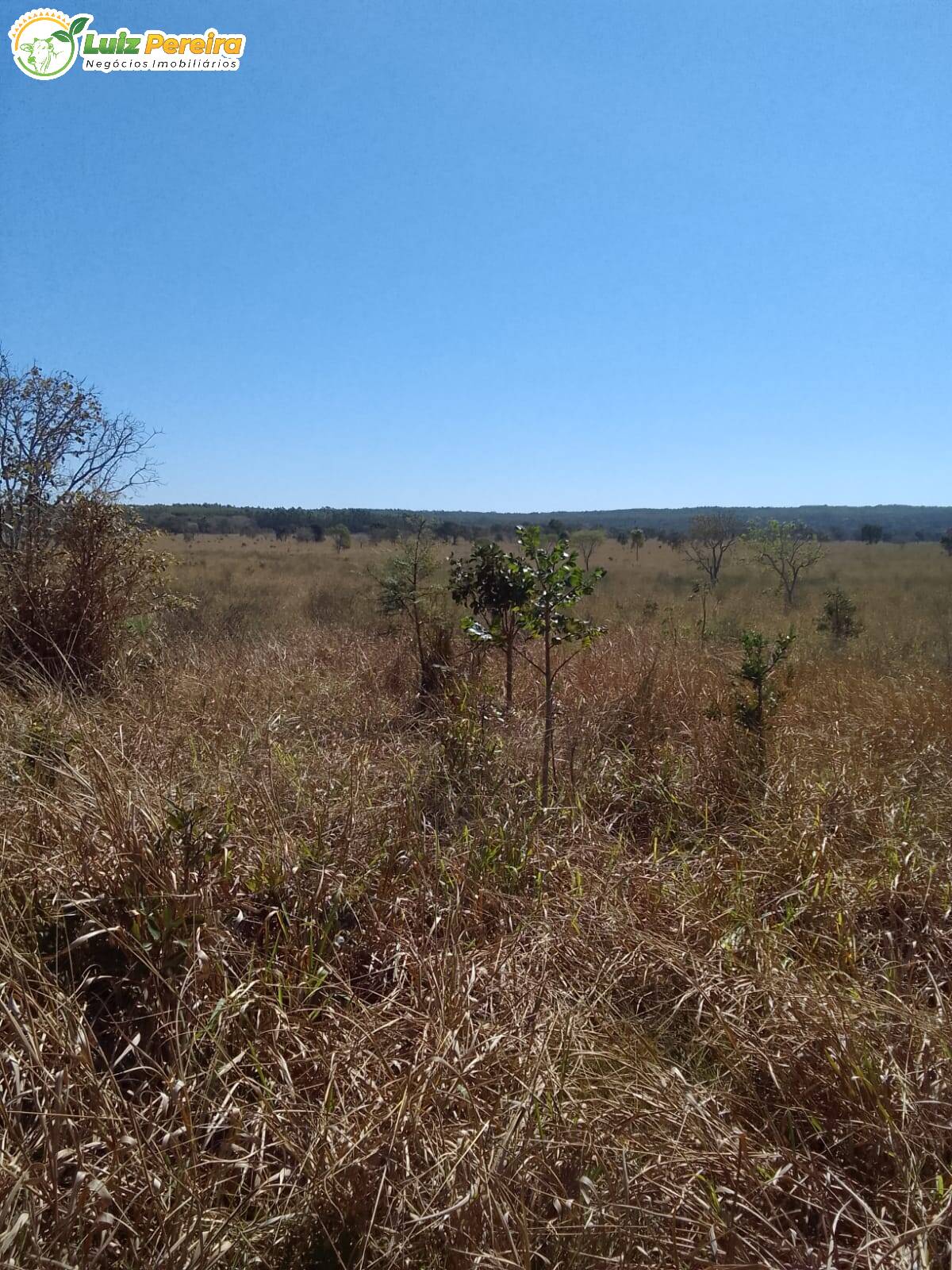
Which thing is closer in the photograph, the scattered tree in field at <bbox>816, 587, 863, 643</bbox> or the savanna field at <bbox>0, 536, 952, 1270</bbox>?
the savanna field at <bbox>0, 536, 952, 1270</bbox>

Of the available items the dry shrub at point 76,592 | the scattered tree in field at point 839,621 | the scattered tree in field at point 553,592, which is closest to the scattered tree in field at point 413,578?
the scattered tree in field at point 553,592

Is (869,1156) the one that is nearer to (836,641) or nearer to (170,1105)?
(170,1105)

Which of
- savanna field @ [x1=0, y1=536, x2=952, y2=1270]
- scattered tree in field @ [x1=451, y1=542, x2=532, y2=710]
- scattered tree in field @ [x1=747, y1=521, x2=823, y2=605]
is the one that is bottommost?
savanna field @ [x1=0, y1=536, x2=952, y2=1270]

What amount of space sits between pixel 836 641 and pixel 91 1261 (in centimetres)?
884

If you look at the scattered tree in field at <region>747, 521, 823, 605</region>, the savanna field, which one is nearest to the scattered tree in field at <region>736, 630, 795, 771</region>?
the savanna field

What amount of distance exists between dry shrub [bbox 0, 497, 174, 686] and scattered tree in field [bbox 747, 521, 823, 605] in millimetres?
13017

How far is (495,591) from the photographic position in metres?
4.95

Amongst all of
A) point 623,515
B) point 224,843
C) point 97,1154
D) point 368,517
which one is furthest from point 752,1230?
point 623,515

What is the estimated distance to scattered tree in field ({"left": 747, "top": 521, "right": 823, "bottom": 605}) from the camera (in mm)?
15933

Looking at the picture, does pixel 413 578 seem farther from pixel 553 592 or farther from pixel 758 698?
pixel 758 698

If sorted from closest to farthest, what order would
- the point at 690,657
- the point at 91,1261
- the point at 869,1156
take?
the point at 91,1261 < the point at 869,1156 < the point at 690,657

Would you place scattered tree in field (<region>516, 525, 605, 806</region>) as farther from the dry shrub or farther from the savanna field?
the dry shrub

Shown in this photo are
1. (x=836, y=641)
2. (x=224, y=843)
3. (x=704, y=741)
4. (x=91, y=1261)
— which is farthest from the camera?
(x=836, y=641)

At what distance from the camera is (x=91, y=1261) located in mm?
1422
